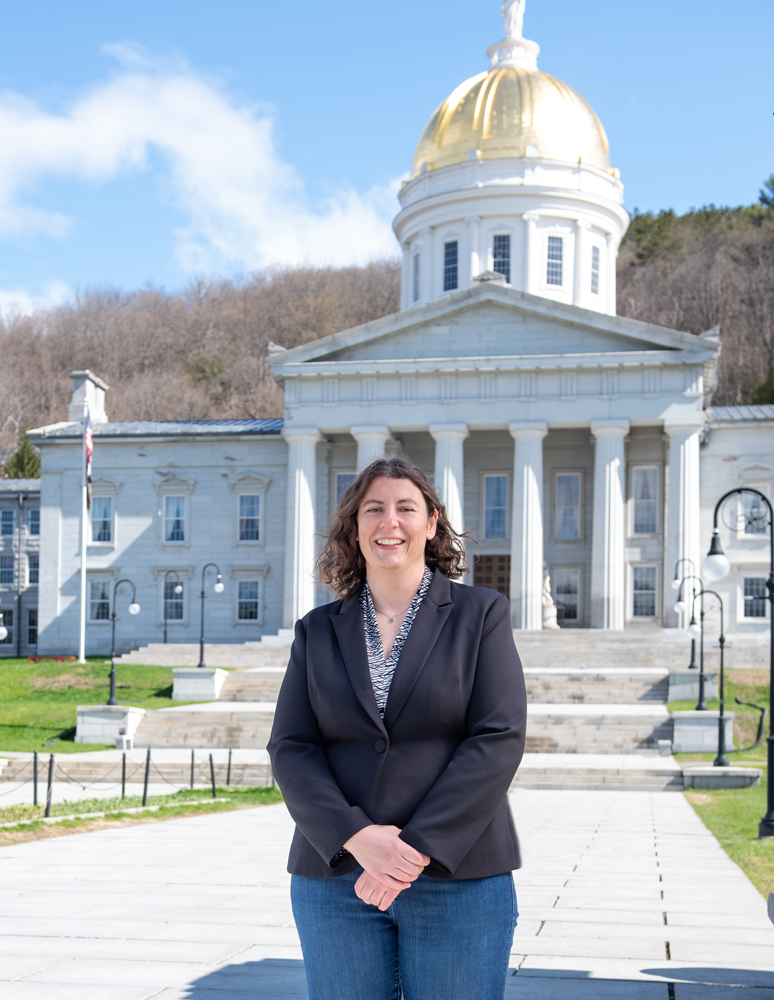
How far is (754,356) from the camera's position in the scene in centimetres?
9012

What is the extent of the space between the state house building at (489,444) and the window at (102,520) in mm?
112

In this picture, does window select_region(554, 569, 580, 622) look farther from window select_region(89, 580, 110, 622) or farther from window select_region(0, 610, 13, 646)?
window select_region(0, 610, 13, 646)

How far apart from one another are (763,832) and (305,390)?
3897cm

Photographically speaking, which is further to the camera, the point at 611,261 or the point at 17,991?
the point at 611,261

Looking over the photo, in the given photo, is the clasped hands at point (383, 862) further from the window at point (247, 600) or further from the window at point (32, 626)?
the window at point (32, 626)

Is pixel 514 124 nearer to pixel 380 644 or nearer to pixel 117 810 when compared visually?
pixel 117 810

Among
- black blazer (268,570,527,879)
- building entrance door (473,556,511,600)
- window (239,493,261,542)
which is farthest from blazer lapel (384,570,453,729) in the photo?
window (239,493,261,542)

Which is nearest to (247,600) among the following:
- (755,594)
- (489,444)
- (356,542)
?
(489,444)

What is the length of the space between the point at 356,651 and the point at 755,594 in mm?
51289

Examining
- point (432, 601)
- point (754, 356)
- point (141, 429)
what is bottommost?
point (432, 601)

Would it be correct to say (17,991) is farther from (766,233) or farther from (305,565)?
(766,233)

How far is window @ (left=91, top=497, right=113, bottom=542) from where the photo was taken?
57.8m

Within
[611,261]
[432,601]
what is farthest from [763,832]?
[611,261]

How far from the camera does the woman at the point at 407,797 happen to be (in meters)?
3.82
